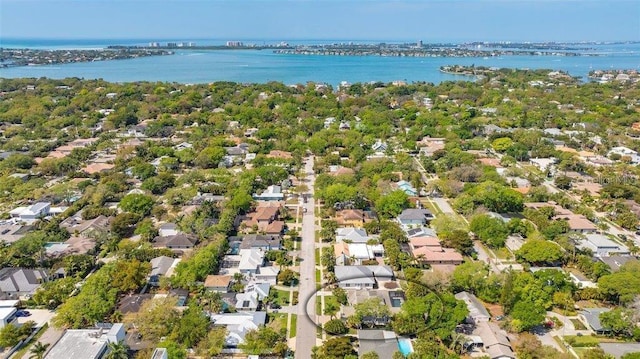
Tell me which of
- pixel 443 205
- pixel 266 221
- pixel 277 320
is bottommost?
pixel 443 205

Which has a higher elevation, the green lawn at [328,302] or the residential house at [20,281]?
the residential house at [20,281]

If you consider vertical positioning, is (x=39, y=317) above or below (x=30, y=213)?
below

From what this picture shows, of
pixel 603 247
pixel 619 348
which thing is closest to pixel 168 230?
pixel 619 348

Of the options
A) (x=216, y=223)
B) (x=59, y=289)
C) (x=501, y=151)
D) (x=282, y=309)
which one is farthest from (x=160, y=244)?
(x=501, y=151)

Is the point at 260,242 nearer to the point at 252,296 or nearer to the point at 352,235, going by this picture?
the point at 352,235

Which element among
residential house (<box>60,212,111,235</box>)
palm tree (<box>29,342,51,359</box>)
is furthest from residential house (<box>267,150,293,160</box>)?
palm tree (<box>29,342,51,359</box>)

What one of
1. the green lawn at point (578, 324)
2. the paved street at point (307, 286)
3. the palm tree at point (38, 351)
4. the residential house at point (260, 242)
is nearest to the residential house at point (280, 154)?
the paved street at point (307, 286)

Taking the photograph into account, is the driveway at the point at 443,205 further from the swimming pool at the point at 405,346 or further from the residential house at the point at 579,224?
the swimming pool at the point at 405,346
